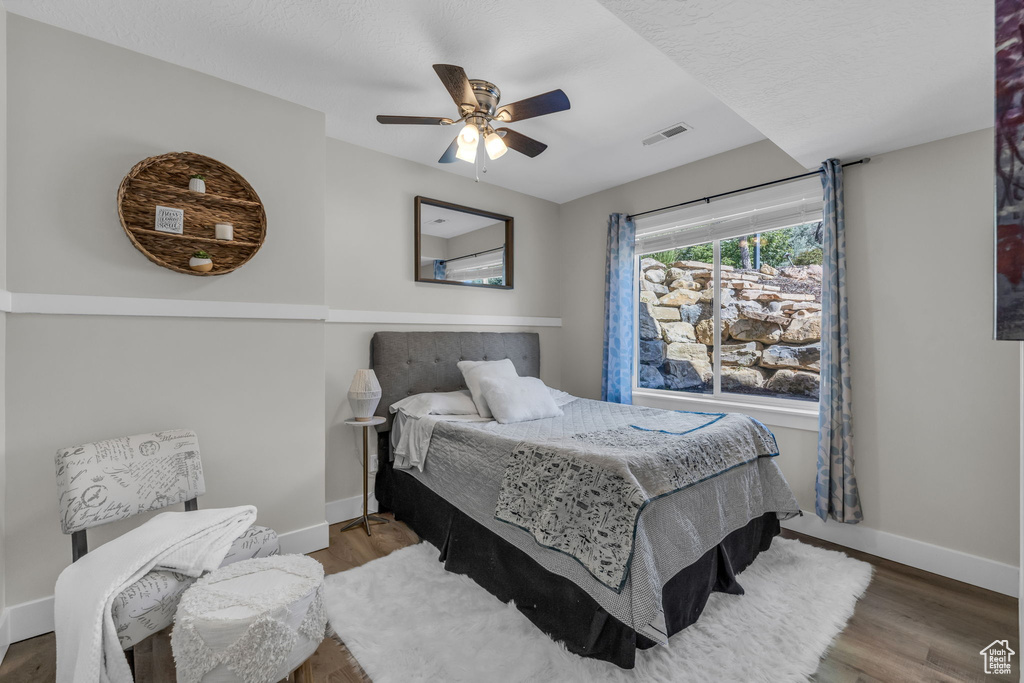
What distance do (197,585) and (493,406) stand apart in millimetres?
1677

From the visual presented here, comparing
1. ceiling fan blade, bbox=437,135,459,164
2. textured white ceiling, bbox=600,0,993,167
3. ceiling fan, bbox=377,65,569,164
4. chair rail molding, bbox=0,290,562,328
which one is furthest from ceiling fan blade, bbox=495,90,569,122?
chair rail molding, bbox=0,290,562,328

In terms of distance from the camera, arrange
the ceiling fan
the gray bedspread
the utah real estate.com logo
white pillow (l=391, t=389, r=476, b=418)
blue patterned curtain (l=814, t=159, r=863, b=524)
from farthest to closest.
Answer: white pillow (l=391, t=389, r=476, b=418) → blue patterned curtain (l=814, t=159, r=863, b=524) → the ceiling fan → the utah real estate.com logo → the gray bedspread

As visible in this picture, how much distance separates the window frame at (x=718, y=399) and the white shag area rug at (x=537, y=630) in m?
0.90

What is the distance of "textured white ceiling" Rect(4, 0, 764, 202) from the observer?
1789 millimetres

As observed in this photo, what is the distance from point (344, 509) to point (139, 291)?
5.63ft

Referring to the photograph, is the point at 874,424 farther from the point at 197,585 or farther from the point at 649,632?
the point at 197,585

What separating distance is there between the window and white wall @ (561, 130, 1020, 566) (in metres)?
0.33

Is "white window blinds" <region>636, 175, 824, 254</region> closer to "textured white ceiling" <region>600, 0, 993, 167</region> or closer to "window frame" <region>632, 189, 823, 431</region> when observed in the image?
"window frame" <region>632, 189, 823, 431</region>

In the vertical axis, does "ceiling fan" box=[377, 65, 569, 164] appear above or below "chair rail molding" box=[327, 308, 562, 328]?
above

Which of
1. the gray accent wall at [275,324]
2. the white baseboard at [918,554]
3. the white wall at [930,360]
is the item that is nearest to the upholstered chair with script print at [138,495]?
the gray accent wall at [275,324]

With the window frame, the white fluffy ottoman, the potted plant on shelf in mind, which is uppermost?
the potted plant on shelf

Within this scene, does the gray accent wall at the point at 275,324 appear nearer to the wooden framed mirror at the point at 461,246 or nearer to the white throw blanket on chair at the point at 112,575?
the wooden framed mirror at the point at 461,246

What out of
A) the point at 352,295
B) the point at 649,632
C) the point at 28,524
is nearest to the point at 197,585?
the point at 28,524

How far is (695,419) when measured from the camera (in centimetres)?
257
